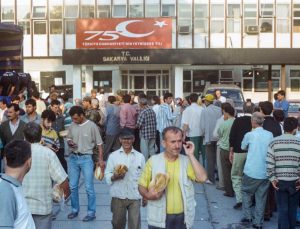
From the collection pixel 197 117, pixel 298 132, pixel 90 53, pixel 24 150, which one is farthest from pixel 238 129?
pixel 90 53

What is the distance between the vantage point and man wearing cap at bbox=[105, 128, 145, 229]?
6.45 m

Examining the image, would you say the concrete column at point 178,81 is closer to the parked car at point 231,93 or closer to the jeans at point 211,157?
the parked car at point 231,93

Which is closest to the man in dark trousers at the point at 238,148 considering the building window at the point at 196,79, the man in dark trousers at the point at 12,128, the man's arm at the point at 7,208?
the man in dark trousers at the point at 12,128

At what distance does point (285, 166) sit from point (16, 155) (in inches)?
168

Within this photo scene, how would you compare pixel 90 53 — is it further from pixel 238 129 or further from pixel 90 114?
pixel 238 129

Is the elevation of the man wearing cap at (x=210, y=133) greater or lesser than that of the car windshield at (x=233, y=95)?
lesser

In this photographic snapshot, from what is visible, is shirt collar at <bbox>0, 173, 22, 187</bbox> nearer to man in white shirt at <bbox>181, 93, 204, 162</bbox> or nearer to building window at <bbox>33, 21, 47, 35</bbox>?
man in white shirt at <bbox>181, 93, 204, 162</bbox>

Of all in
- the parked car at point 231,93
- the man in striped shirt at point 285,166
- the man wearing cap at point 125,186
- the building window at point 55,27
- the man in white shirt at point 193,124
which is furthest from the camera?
the building window at point 55,27

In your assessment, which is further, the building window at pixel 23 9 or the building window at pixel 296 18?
the building window at pixel 23 9

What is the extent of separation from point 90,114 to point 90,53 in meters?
17.9

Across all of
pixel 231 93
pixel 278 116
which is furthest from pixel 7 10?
pixel 278 116

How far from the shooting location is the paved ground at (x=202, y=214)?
8.22 metres

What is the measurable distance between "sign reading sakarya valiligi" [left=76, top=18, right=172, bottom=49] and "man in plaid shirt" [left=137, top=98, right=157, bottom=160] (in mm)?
17754

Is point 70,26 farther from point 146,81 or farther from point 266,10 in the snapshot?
point 266,10
